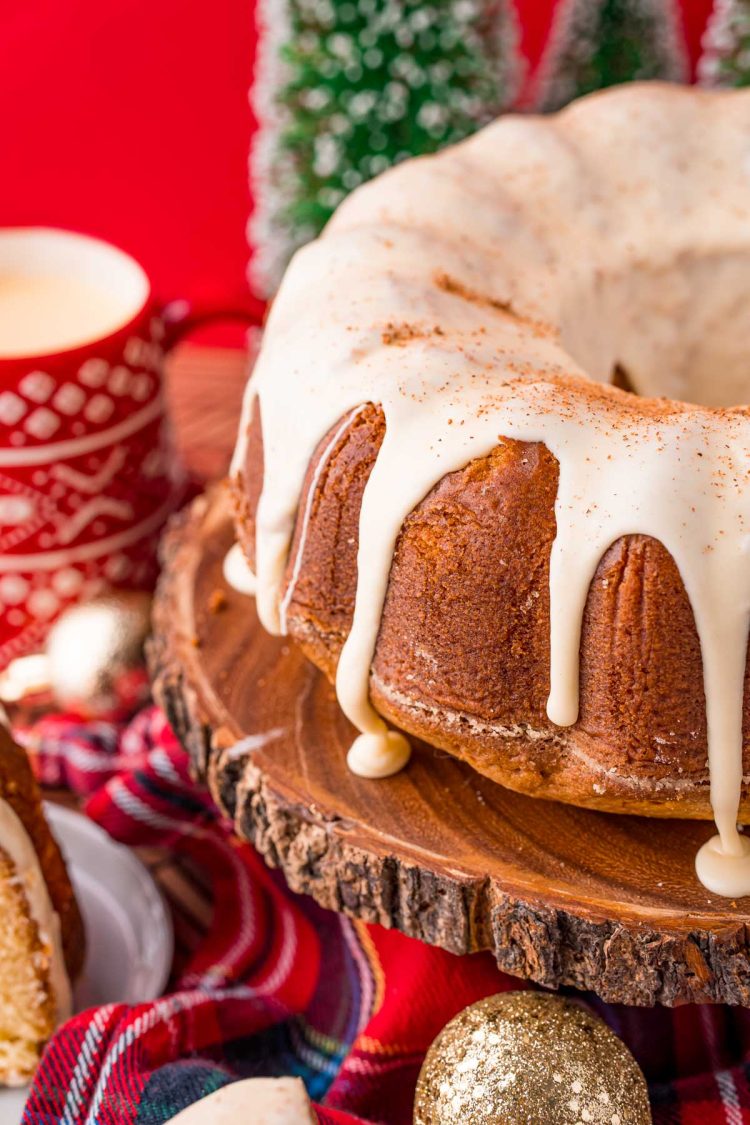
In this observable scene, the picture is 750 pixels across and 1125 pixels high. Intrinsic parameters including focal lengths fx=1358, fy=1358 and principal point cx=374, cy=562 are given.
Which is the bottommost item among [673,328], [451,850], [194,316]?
[451,850]

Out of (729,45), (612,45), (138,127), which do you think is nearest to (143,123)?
(138,127)

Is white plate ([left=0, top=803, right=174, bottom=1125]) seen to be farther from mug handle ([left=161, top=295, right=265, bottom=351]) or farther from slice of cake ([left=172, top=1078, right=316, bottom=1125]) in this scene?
mug handle ([left=161, top=295, right=265, bottom=351])

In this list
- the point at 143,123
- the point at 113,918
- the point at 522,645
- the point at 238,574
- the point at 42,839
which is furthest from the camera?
the point at 143,123

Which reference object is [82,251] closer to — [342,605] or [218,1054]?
[342,605]

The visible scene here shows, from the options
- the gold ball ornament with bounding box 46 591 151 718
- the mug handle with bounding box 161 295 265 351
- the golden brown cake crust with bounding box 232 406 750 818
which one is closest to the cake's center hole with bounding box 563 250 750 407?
the golden brown cake crust with bounding box 232 406 750 818

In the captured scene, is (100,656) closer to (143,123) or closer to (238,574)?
(238,574)

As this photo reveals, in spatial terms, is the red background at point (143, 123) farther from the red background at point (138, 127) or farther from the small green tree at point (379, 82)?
the small green tree at point (379, 82)

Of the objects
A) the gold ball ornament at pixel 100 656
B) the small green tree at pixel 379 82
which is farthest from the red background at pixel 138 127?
the gold ball ornament at pixel 100 656

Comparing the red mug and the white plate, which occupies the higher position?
the red mug
